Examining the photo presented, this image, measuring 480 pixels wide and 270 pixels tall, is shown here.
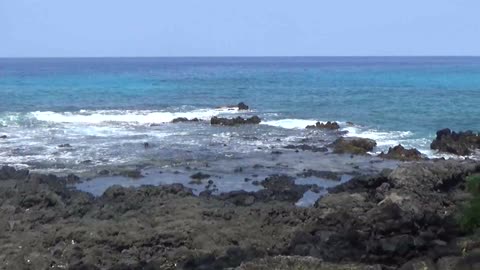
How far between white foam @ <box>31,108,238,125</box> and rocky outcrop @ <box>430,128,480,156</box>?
19593mm

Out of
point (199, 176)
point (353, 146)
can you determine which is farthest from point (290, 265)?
point (353, 146)

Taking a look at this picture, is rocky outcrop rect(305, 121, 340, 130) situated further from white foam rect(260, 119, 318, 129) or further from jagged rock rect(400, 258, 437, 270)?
jagged rock rect(400, 258, 437, 270)

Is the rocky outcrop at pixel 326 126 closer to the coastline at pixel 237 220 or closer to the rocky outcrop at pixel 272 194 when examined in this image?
the coastline at pixel 237 220

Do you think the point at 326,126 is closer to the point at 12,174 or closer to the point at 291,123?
the point at 291,123

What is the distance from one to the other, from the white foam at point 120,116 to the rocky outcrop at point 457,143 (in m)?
19.6

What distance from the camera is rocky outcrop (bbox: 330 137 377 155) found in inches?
1203

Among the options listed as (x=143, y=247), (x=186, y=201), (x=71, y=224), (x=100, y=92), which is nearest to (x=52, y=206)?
(x=71, y=224)

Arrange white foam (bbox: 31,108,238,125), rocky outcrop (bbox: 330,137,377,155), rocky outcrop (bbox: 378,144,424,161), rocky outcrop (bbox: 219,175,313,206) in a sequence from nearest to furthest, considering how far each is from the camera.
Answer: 1. rocky outcrop (bbox: 219,175,313,206)
2. rocky outcrop (bbox: 378,144,424,161)
3. rocky outcrop (bbox: 330,137,377,155)
4. white foam (bbox: 31,108,238,125)

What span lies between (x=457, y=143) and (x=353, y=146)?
4954mm

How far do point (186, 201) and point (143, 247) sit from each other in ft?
13.6

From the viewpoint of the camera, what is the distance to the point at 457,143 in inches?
1222

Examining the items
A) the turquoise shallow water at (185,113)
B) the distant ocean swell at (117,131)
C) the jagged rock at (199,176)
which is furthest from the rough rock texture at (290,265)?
the distant ocean swell at (117,131)

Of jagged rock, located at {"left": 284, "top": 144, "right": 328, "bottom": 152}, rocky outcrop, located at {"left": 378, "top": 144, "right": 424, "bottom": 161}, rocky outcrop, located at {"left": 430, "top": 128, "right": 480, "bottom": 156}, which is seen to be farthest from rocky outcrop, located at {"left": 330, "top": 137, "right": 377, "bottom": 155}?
rocky outcrop, located at {"left": 430, "top": 128, "right": 480, "bottom": 156}

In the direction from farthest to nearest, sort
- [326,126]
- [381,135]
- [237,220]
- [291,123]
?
1. [291,123]
2. [326,126]
3. [381,135]
4. [237,220]
